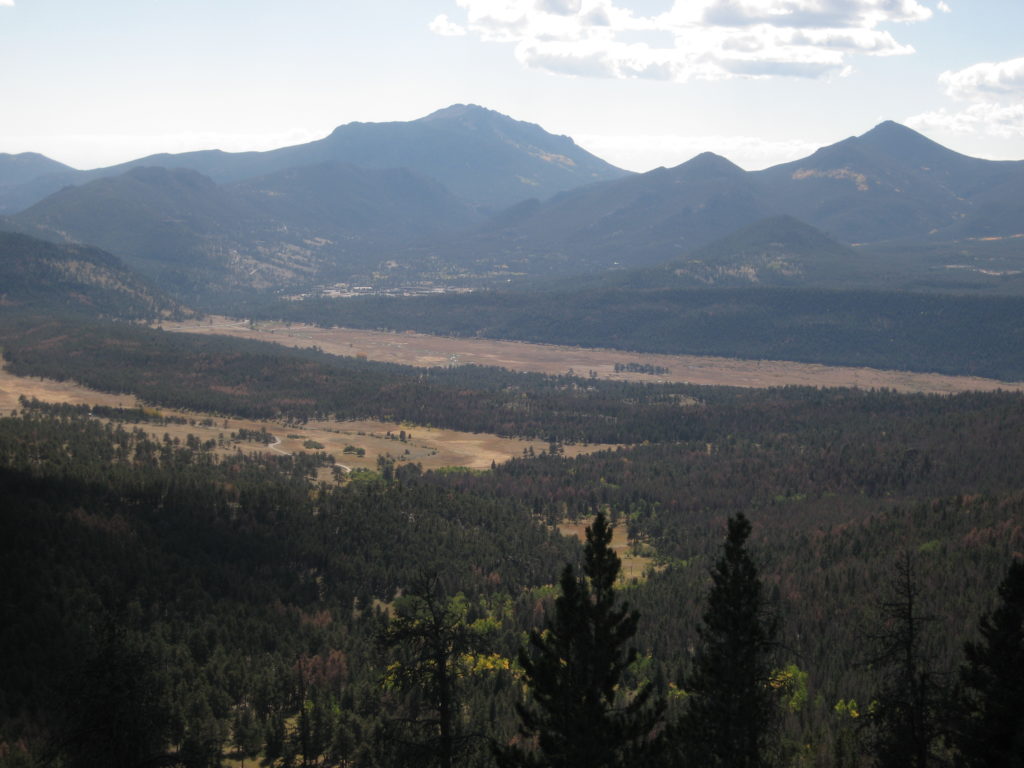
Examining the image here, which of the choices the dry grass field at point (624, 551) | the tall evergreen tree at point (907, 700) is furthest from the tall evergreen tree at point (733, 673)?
the dry grass field at point (624, 551)

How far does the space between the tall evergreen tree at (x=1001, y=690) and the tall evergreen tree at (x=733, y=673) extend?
24.7 ft

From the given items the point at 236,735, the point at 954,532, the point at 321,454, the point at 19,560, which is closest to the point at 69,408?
the point at 321,454

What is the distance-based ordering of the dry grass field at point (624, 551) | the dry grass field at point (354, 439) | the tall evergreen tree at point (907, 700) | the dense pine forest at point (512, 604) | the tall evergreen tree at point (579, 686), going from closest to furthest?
the tall evergreen tree at point (579, 686) → the tall evergreen tree at point (907, 700) → the dense pine forest at point (512, 604) → the dry grass field at point (624, 551) → the dry grass field at point (354, 439)

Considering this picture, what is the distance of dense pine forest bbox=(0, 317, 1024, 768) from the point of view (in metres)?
37.8

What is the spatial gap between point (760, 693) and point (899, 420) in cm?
15441

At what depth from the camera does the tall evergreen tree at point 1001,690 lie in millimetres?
35688

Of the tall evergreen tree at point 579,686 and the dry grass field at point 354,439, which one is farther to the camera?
the dry grass field at point 354,439

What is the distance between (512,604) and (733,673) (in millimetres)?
56152

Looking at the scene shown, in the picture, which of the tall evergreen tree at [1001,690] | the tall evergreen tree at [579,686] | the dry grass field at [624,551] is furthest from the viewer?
the dry grass field at [624,551]

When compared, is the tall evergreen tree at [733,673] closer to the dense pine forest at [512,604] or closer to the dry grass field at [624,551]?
the dense pine forest at [512,604]

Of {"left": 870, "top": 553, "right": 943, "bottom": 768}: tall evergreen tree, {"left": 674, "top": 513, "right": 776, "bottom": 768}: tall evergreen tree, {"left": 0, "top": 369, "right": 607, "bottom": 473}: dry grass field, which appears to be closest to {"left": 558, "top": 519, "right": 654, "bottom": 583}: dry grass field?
{"left": 0, "top": 369, "right": 607, "bottom": 473}: dry grass field

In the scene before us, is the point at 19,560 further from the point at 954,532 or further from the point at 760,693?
the point at 954,532

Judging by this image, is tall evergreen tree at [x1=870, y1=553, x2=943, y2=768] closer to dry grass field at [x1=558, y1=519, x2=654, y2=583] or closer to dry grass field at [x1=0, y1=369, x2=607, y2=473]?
dry grass field at [x1=558, y1=519, x2=654, y2=583]

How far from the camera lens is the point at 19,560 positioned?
81812mm
